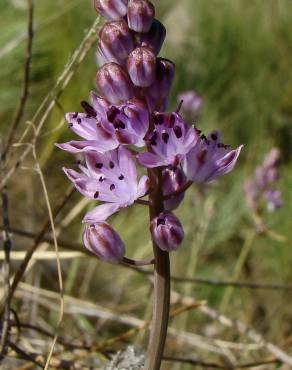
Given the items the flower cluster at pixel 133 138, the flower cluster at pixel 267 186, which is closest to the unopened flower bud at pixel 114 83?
the flower cluster at pixel 133 138

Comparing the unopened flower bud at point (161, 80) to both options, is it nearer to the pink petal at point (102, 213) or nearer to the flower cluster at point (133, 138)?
the flower cluster at point (133, 138)

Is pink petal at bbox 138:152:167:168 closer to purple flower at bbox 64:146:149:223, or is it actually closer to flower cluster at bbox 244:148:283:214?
purple flower at bbox 64:146:149:223

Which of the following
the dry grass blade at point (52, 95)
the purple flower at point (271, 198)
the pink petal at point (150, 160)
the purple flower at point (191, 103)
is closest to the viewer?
the pink petal at point (150, 160)

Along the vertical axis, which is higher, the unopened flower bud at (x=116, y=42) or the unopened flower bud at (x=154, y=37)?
the unopened flower bud at (x=154, y=37)

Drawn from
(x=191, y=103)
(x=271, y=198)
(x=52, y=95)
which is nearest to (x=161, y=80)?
(x=52, y=95)

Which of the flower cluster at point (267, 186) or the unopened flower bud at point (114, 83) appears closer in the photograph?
the unopened flower bud at point (114, 83)

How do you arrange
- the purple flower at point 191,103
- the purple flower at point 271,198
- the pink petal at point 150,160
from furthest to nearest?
1. the purple flower at point 191,103
2. the purple flower at point 271,198
3. the pink petal at point 150,160

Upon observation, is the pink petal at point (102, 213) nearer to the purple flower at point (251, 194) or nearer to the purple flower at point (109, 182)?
the purple flower at point (109, 182)

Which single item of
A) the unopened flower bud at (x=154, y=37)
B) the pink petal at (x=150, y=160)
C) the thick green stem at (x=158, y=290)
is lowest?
the thick green stem at (x=158, y=290)
